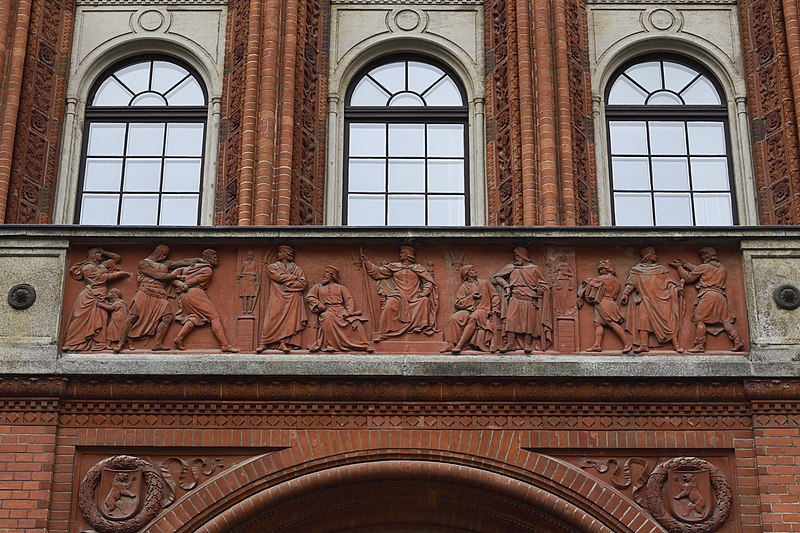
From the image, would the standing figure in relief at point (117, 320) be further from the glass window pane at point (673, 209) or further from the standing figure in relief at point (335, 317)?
the glass window pane at point (673, 209)

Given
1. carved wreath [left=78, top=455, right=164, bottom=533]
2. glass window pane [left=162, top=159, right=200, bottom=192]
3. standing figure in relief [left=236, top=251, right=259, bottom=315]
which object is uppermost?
glass window pane [left=162, top=159, right=200, bottom=192]

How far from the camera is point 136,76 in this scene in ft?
46.4

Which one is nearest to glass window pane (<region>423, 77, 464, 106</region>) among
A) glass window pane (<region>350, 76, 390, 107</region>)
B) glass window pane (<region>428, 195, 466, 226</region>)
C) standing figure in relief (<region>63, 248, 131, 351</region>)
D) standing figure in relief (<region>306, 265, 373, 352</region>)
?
glass window pane (<region>350, 76, 390, 107</region>)

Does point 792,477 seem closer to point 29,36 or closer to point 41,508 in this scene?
point 41,508

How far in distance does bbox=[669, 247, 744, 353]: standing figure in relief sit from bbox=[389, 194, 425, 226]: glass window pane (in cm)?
301

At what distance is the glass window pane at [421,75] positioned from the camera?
14047 millimetres

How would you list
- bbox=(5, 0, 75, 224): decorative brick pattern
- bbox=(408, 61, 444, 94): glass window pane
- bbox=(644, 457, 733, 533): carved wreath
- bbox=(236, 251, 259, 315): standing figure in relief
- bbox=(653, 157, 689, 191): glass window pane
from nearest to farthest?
bbox=(644, 457, 733, 533): carved wreath → bbox=(236, 251, 259, 315): standing figure in relief → bbox=(5, 0, 75, 224): decorative brick pattern → bbox=(653, 157, 689, 191): glass window pane → bbox=(408, 61, 444, 94): glass window pane

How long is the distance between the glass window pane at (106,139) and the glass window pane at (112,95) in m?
0.24

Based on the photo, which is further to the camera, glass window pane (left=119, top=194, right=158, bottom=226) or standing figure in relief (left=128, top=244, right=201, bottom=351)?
glass window pane (left=119, top=194, right=158, bottom=226)

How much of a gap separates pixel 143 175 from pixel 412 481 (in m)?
4.78

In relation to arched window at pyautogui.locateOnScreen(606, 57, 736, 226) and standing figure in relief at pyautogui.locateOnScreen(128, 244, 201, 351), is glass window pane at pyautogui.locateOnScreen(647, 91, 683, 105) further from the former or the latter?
standing figure in relief at pyautogui.locateOnScreen(128, 244, 201, 351)

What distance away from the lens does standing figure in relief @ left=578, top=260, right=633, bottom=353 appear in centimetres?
1109

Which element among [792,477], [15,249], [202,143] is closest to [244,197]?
[202,143]

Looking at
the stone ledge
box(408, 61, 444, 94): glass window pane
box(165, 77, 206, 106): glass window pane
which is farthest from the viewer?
box(408, 61, 444, 94): glass window pane
